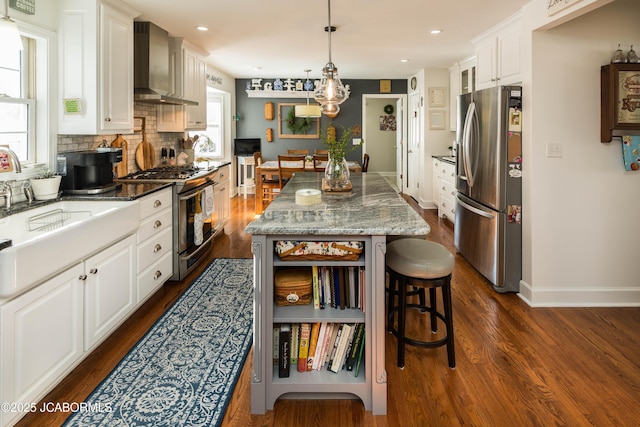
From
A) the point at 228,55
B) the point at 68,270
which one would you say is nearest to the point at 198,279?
the point at 68,270

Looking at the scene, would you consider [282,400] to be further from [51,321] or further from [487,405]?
[51,321]

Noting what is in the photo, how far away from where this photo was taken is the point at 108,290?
2564 mm

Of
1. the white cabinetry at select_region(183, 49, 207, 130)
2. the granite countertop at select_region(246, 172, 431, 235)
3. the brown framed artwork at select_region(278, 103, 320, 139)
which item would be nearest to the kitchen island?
the granite countertop at select_region(246, 172, 431, 235)

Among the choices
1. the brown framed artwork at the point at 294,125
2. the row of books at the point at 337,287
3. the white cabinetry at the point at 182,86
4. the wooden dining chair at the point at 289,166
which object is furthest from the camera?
the brown framed artwork at the point at 294,125

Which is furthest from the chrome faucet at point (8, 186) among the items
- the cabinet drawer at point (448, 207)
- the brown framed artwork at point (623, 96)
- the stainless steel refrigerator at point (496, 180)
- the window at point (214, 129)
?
the window at point (214, 129)

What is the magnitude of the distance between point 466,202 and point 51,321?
3523mm

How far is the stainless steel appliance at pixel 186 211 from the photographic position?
374 cm

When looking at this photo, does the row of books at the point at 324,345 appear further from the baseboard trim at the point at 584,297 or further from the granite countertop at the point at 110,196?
the baseboard trim at the point at 584,297

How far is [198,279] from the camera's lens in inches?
152

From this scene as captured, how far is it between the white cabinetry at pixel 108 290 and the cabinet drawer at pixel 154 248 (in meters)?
0.14

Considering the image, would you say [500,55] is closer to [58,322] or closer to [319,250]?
[319,250]

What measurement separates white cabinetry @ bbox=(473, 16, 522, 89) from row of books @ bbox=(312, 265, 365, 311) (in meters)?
2.50

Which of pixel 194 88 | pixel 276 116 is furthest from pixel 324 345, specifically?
pixel 276 116

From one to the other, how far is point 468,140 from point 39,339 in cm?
355
